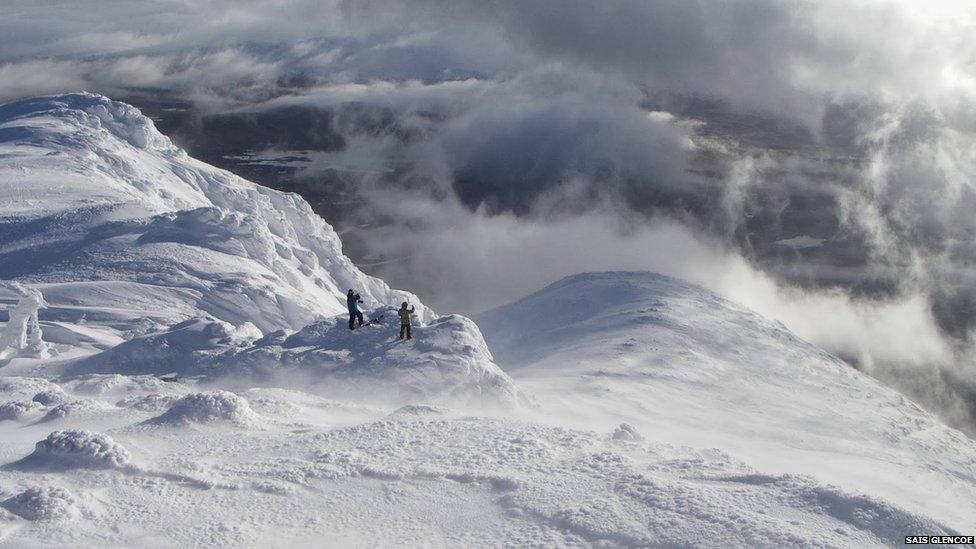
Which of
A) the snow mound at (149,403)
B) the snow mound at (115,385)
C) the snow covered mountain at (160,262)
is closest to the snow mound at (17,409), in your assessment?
the snow mound at (149,403)

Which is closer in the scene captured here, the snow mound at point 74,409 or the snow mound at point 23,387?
the snow mound at point 74,409

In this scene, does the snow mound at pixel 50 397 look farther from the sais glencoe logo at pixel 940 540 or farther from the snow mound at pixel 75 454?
the sais glencoe logo at pixel 940 540

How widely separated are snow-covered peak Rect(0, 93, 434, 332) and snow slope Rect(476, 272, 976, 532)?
14.9 meters

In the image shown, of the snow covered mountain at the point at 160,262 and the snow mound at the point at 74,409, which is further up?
the snow covered mountain at the point at 160,262

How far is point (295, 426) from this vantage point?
74.9 feet

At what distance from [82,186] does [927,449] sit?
6485 centimetres

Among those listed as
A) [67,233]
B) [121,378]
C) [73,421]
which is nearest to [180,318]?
[67,233]

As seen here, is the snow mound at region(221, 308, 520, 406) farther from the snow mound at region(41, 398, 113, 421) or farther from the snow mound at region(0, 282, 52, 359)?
the snow mound at region(0, 282, 52, 359)

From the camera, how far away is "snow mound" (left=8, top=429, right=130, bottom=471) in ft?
59.1

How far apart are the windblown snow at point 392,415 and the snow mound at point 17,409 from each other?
→ 7cm

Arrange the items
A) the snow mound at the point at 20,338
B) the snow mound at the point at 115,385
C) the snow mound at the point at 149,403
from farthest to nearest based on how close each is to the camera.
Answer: the snow mound at the point at 20,338 < the snow mound at the point at 115,385 < the snow mound at the point at 149,403

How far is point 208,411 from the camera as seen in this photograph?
2192 centimetres

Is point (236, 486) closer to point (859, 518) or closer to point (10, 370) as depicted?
point (859, 518)

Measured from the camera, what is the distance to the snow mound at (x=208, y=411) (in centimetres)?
2162
